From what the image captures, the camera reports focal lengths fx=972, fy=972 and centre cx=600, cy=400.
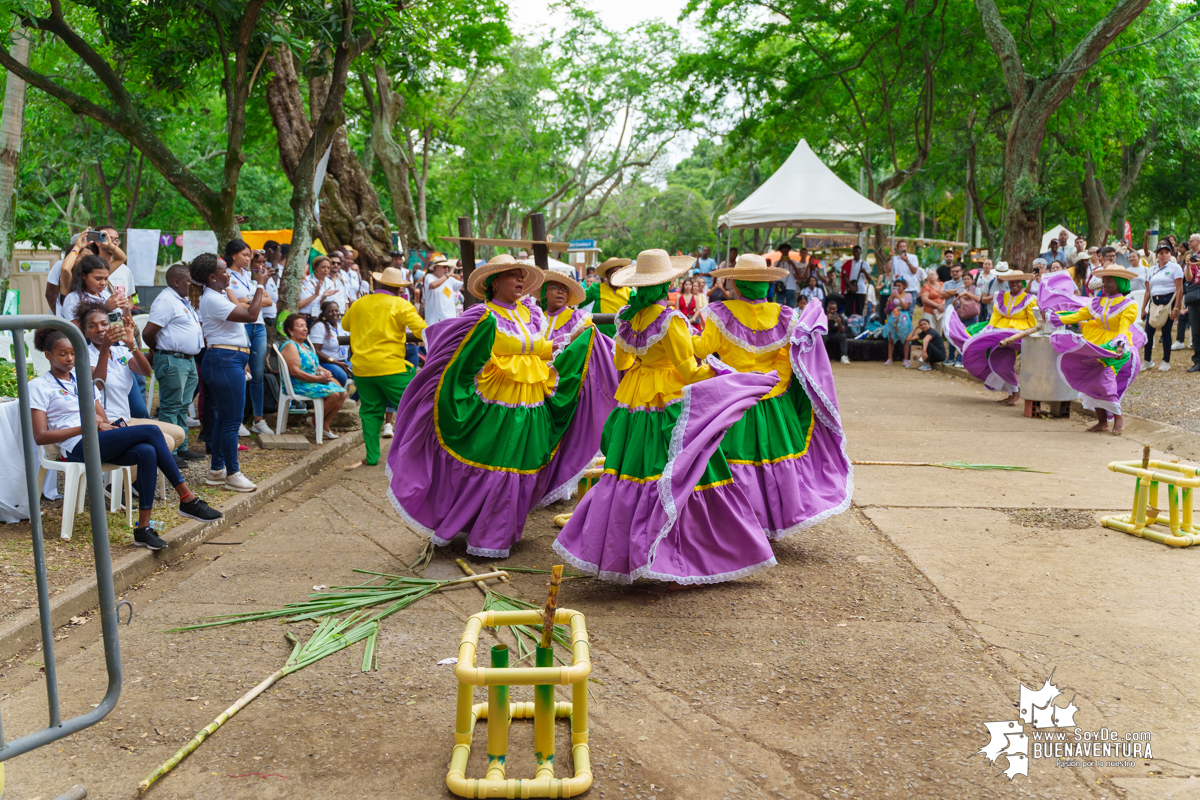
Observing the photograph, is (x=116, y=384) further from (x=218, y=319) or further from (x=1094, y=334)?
(x=1094, y=334)

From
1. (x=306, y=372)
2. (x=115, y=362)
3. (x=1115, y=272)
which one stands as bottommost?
(x=306, y=372)

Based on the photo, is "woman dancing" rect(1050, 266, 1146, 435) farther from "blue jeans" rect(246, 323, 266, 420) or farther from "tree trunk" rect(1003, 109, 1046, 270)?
"blue jeans" rect(246, 323, 266, 420)

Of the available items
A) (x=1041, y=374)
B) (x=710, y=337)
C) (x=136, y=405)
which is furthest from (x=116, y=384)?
(x=1041, y=374)

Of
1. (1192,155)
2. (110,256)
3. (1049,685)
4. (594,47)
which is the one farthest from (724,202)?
A: (1049,685)

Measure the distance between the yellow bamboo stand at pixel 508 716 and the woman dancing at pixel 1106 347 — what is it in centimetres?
844

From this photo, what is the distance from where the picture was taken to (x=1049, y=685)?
149 inches

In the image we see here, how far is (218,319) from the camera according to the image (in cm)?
692

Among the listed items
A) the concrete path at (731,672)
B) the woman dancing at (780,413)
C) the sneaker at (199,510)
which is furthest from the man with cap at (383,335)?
the woman dancing at (780,413)

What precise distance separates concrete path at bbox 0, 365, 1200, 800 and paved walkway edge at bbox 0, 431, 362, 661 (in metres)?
0.12

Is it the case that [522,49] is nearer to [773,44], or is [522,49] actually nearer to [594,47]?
[594,47]

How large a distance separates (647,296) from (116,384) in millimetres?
3425

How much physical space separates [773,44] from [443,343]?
22711 mm

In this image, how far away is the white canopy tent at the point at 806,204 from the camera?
17375 mm

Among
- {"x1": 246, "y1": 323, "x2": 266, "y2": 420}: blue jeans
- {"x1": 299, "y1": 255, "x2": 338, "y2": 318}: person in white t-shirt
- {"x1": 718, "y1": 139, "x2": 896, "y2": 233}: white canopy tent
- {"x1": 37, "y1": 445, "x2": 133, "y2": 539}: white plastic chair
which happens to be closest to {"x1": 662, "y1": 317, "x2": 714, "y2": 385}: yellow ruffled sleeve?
{"x1": 37, "y1": 445, "x2": 133, "y2": 539}: white plastic chair
